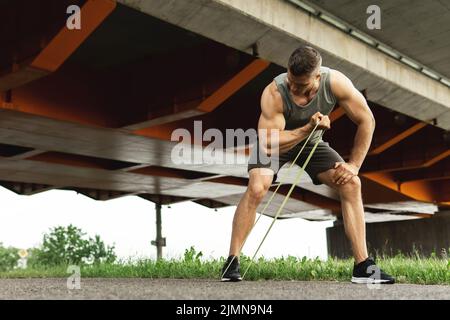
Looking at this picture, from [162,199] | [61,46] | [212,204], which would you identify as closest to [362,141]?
[61,46]

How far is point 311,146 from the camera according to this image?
4730mm

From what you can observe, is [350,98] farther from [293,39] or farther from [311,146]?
[293,39]

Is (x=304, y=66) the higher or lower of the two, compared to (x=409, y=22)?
Result: lower

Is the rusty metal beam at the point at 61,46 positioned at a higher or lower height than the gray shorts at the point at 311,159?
higher

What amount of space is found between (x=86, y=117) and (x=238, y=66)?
3938 mm

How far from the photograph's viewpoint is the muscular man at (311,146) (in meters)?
4.46

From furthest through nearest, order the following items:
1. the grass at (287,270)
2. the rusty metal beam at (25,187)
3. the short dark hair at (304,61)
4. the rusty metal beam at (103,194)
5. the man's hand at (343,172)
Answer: the rusty metal beam at (103,194), the rusty metal beam at (25,187), the grass at (287,270), the man's hand at (343,172), the short dark hair at (304,61)

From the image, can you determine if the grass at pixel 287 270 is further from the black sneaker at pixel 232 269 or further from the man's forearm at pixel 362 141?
the man's forearm at pixel 362 141

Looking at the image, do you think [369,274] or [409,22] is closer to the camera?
[369,274]

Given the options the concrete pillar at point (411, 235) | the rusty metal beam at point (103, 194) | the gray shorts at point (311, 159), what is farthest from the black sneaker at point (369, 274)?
the rusty metal beam at point (103, 194)

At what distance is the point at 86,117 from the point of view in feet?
Answer: 40.4

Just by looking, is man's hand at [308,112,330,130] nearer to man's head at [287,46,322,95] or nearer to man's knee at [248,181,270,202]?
man's head at [287,46,322,95]

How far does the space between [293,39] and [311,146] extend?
5.52 meters
